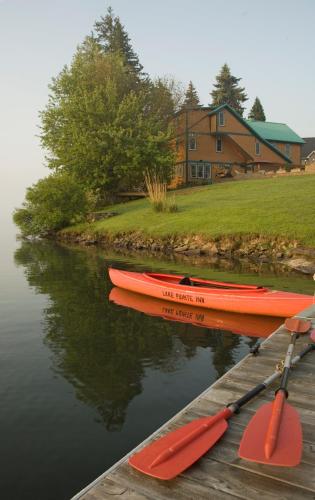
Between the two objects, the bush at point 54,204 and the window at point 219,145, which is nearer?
the bush at point 54,204

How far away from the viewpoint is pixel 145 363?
841cm

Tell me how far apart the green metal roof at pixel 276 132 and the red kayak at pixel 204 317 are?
47.8 metres

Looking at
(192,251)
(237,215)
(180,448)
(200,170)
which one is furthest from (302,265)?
(200,170)

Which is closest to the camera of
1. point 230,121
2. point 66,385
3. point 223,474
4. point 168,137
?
point 223,474

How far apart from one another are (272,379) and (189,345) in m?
3.79

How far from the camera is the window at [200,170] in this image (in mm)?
49656

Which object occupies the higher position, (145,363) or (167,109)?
(167,109)

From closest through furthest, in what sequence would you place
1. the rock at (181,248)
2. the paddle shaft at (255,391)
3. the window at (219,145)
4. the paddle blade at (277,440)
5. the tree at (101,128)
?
the paddle blade at (277,440), the paddle shaft at (255,391), the rock at (181,248), the tree at (101,128), the window at (219,145)

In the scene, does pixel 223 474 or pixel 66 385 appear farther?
pixel 66 385

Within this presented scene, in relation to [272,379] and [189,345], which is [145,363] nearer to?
[189,345]

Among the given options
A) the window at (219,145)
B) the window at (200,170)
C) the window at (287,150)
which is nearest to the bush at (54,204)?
the window at (200,170)

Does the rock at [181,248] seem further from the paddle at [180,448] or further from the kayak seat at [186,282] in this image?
the paddle at [180,448]

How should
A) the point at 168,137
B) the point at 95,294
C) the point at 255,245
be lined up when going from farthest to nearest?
1. the point at 168,137
2. the point at 255,245
3. the point at 95,294

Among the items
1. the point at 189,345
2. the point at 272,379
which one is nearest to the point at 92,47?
the point at 189,345
